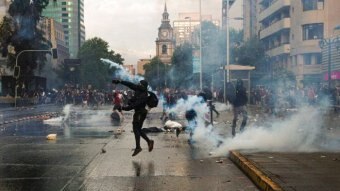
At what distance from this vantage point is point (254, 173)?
855 centimetres

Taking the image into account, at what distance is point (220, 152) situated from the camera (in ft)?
39.7

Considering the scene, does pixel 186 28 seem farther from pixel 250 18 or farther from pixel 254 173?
pixel 254 173

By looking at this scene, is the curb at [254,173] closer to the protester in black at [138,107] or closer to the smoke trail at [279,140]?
the smoke trail at [279,140]

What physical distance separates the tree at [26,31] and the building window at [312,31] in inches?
1066

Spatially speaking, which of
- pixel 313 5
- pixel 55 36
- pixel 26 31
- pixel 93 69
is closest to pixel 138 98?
pixel 313 5

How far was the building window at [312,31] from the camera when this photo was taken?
5203cm

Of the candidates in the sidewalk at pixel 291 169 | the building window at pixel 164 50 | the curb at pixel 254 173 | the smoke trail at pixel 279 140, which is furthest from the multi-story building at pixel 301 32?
the building window at pixel 164 50

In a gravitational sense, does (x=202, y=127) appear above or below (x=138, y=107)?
below

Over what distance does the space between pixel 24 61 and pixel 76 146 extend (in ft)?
146

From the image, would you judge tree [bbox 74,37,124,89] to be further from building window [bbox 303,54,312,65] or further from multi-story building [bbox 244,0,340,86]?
building window [bbox 303,54,312,65]

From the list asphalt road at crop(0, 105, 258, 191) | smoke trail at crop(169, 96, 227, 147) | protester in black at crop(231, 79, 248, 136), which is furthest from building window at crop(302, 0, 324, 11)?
asphalt road at crop(0, 105, 258, 191)

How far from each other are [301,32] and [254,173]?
47.9m

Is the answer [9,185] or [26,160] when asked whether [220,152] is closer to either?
[26,160]

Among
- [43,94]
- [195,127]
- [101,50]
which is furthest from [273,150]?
[101,50]
